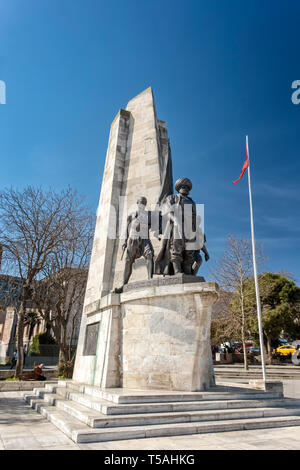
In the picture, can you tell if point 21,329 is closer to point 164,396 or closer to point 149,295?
point 149,295

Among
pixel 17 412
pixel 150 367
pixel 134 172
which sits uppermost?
pixel 134 172

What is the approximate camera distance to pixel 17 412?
7.15 metres

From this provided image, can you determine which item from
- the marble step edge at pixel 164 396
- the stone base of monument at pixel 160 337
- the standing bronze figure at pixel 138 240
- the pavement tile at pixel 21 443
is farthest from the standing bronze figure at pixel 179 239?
the pavement tile at pixel 21 443

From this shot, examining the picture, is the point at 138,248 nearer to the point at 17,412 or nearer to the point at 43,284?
the point at 17,412

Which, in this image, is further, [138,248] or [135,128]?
[135,128]

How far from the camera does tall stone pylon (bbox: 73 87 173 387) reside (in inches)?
352

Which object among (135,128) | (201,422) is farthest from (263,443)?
(135,128)

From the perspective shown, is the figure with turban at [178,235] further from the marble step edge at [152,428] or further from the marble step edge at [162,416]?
the marble step edge at [152,428]

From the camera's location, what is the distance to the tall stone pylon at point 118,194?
8.94 m

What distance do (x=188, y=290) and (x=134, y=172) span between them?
6.15 meters

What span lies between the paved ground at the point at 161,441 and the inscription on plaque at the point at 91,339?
2953 millimetres

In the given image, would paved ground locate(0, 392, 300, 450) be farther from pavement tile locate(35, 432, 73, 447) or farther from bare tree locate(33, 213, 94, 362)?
bare tree locate(33, 213, 94, 362)

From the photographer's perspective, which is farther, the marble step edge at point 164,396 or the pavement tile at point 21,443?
the marble step edge at point 164,396

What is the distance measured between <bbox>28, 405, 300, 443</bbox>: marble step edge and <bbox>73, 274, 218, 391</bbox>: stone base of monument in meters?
1.37
